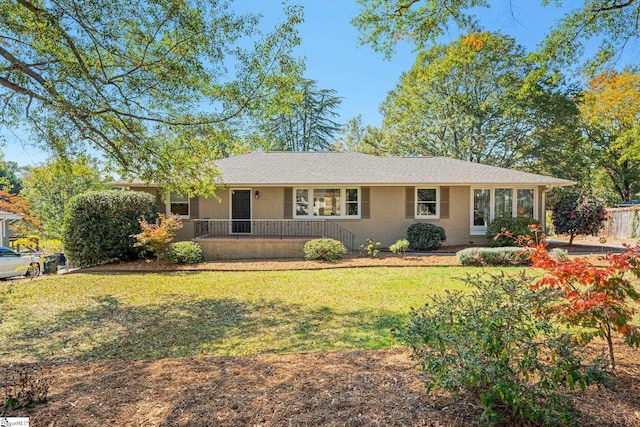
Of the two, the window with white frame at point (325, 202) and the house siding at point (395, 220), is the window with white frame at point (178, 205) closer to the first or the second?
the house siding at point (395, 220)

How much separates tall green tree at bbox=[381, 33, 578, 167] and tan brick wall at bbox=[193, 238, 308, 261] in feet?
50.8

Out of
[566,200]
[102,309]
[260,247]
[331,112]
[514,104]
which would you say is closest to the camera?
[102,309]

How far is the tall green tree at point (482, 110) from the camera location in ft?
72.0

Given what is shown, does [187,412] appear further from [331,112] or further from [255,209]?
[331,112]

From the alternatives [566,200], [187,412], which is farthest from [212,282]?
[566,200]

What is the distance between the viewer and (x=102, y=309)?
21.0 ft

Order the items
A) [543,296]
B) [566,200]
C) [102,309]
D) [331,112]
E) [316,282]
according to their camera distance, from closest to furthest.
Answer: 1. [543,296]
2. [102,309]
3. [316,282]
4. [566,200]
5. [331,112]

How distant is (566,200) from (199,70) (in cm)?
1432

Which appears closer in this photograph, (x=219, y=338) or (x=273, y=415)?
(x=273, y=415)

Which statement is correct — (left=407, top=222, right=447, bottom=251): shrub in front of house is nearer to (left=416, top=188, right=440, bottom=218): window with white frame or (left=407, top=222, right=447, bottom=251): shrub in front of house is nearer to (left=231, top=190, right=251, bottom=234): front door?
(left=416, top=188, right=440, bottom=218): window with white frame

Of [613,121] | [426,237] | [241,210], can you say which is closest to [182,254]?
[241,210]

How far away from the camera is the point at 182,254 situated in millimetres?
10898

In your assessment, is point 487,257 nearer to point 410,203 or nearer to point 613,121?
point 410,203

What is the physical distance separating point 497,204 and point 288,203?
327 inches
